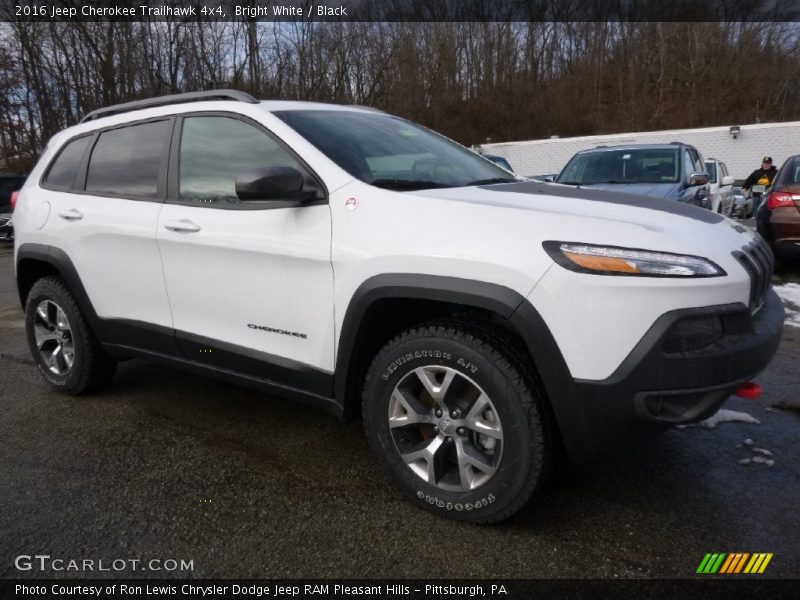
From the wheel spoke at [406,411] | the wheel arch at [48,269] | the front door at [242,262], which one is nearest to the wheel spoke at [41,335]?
the wheel arch at [48,269]

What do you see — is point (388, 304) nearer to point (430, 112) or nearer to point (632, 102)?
point (430, 112)

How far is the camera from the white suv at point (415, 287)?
214cm

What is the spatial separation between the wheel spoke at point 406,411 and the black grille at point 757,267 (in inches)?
50.2

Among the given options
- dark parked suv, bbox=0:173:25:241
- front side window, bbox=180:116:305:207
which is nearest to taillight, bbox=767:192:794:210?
front side window, bbox=180:116:305:207

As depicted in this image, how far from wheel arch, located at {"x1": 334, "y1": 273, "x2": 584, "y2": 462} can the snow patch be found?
4120mm

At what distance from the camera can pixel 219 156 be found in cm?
315

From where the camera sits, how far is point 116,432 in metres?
3.48

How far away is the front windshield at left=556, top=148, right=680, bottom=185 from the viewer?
7863 millimetres

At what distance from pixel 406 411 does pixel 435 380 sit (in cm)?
19

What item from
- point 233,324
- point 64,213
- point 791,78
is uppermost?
point 791,78

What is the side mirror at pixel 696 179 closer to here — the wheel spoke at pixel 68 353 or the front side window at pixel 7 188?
the wheel spoke at pixel 68 353
